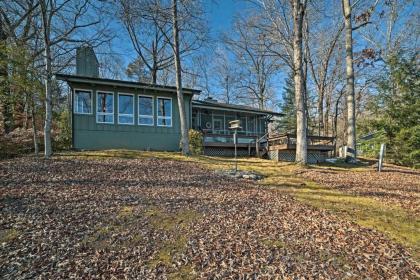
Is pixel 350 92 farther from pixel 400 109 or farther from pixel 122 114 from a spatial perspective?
pixel 122 114

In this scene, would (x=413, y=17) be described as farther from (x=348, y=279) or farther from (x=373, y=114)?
(x=348, y=279)

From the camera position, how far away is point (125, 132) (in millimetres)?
15148

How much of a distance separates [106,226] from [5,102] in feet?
34.8

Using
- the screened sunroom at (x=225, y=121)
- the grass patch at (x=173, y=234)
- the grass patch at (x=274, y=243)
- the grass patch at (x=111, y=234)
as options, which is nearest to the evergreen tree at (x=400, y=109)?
the screened sunroom at (x=225, y=121)

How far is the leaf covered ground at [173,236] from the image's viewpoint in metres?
3.75

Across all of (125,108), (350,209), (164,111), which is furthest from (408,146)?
(125,108)

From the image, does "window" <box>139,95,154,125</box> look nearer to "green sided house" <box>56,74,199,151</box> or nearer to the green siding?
"green sided house" <box>56,74,199,151</box>

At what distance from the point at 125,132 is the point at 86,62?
485cm

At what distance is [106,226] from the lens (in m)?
4.87

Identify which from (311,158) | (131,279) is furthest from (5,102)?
(311,158)

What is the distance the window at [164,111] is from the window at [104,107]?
268 cm

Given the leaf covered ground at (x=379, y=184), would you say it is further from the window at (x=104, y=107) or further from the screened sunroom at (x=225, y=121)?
the window at (x=104, y=107)

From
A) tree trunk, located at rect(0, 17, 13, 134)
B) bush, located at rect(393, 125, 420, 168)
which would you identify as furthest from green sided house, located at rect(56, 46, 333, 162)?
bush, located at rect(393, 125, 420, 168)

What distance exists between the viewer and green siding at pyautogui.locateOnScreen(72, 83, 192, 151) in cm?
1424
